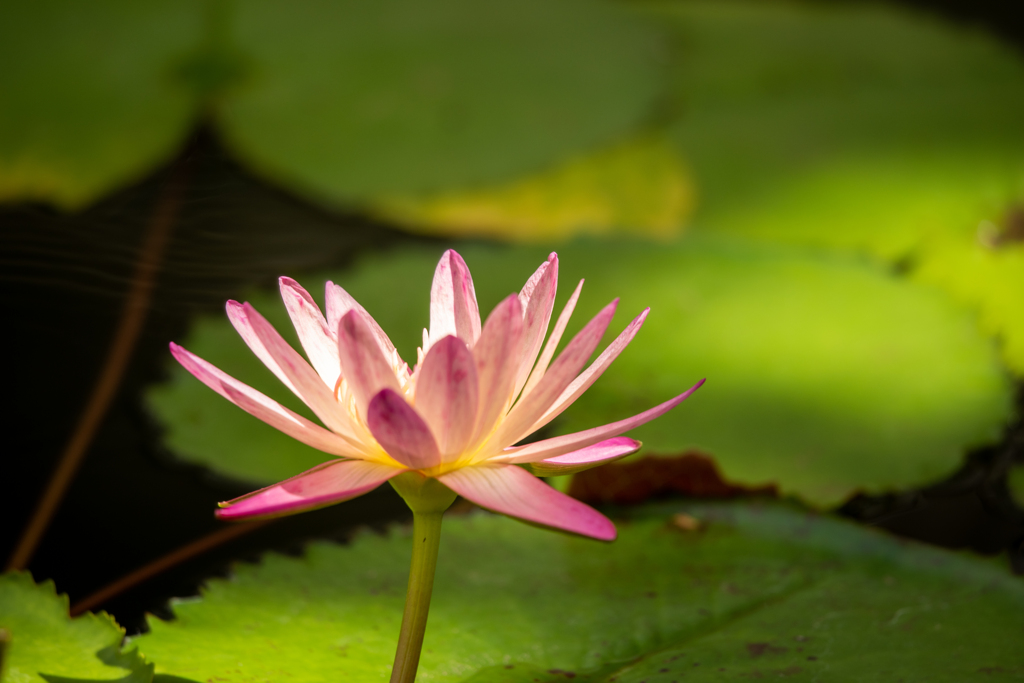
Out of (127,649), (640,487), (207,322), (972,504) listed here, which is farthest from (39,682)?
(972,504)

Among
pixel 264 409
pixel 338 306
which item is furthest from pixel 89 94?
pixel 264 409

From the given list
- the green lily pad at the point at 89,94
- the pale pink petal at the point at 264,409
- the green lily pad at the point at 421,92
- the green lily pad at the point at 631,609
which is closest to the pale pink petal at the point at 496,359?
the pale pink petal at the point at 264,409

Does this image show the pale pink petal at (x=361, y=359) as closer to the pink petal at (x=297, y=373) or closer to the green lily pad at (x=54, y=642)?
the pink petal at (x=297, y=373)

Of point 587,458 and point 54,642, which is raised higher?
point 587,458

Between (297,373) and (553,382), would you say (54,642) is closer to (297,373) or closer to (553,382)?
(297,373)

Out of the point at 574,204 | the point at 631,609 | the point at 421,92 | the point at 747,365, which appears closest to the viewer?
the point at 631,609

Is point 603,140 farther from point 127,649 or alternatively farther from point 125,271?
point 127,649
